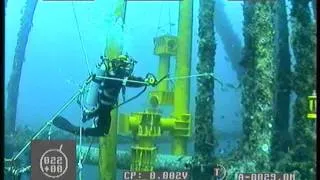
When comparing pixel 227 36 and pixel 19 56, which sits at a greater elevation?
pixel 227 36

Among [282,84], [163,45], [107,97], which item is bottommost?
[107,97]

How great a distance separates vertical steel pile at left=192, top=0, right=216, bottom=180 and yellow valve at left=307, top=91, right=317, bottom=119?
519 mm

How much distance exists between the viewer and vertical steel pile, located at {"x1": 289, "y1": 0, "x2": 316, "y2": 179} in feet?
10.0

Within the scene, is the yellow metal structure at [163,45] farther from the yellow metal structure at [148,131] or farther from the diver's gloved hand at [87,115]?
the diver's gloved hand at [87,115]

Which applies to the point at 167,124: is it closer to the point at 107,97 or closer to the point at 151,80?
the point at 151,80

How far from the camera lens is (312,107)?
3.07 m

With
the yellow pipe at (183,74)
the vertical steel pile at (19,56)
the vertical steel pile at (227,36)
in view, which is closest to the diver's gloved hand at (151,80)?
the yellow pipe at (183,74)

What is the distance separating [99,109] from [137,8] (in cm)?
57

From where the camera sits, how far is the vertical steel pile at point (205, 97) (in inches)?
120

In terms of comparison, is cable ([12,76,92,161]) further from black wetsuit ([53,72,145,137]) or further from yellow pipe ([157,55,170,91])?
yellow pipe ([157,55,170,91])

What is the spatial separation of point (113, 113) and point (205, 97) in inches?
19.4
